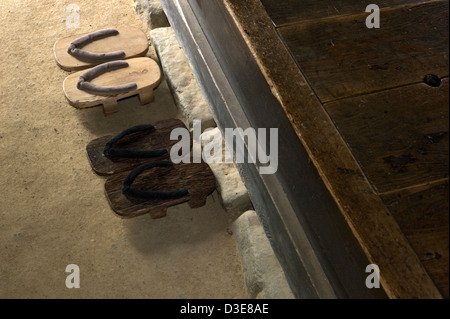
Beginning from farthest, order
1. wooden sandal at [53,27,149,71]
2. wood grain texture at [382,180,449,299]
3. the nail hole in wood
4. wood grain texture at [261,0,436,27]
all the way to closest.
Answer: wooden sandal at [53,27,149,71] → wood grain texture at [261,0,436,27] → the nail hole in wood → wood grain texture at [382,180,449,299]

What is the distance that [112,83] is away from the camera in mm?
3482

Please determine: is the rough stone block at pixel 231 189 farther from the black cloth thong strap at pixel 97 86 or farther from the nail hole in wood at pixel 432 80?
the nail hole in wood at pixel 432 80

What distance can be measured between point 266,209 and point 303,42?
0.81 m

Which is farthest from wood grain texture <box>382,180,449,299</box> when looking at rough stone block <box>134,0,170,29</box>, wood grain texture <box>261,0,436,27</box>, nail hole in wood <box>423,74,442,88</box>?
rough stone block <box>134,0,170,29</box>

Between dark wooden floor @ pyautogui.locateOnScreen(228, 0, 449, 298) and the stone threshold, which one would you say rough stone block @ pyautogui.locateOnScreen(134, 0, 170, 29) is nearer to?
the stone threshold

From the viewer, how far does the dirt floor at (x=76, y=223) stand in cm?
272

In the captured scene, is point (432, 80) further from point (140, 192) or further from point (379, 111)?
point (140, 192)

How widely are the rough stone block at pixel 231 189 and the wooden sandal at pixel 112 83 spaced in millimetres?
716

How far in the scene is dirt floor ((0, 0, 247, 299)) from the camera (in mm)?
2721

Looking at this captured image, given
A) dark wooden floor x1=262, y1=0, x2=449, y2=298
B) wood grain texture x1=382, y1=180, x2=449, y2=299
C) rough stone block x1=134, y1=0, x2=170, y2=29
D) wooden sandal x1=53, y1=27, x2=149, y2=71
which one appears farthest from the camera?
rough stone block x1=134, y1=0, x2=170, y2=29

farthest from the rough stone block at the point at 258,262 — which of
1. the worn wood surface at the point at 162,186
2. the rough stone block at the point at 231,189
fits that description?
the worn wood surface at the point at 162,186

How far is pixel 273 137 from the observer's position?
2477 mm

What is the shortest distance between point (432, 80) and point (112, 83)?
6.40ft

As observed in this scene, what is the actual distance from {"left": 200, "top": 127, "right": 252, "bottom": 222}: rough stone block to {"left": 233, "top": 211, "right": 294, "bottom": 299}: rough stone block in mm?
103
